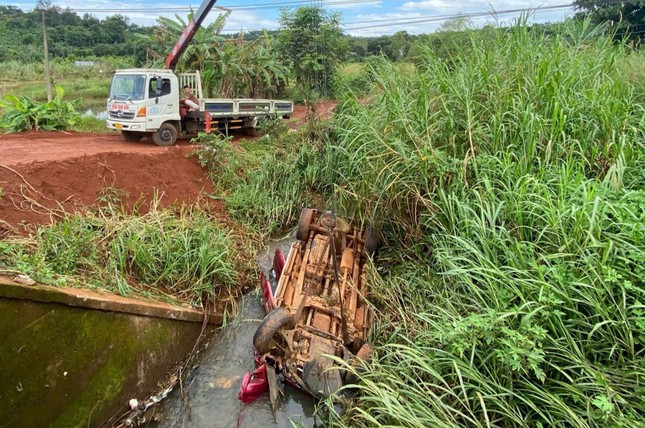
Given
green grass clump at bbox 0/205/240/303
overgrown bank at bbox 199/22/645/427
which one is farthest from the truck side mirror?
overgrown bank at bbox 199/22/645/427

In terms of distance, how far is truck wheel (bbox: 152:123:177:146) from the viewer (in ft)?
36.0

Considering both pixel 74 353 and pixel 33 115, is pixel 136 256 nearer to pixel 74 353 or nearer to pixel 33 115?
pixel 74 353

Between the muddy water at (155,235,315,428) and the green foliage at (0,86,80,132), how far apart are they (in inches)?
445

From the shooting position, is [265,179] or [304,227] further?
[265,179]

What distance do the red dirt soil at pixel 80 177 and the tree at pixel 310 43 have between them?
848 cm

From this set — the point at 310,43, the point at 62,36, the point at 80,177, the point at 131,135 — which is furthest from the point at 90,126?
the point at 62,36

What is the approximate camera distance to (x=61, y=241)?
4.57m

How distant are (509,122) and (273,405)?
404 cm

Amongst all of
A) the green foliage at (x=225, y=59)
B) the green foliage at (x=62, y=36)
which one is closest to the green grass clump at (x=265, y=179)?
the green foliage at (x=225, y=59)

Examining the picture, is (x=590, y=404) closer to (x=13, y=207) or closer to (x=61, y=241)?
(x=61, y=241)

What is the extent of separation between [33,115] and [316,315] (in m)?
12.7

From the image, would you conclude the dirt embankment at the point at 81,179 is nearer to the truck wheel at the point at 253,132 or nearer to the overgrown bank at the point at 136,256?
the overgrown bank at the point at 136,256

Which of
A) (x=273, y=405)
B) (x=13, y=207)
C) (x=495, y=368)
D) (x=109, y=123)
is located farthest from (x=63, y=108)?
(x=495, y=368)

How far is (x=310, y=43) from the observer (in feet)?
60.7
